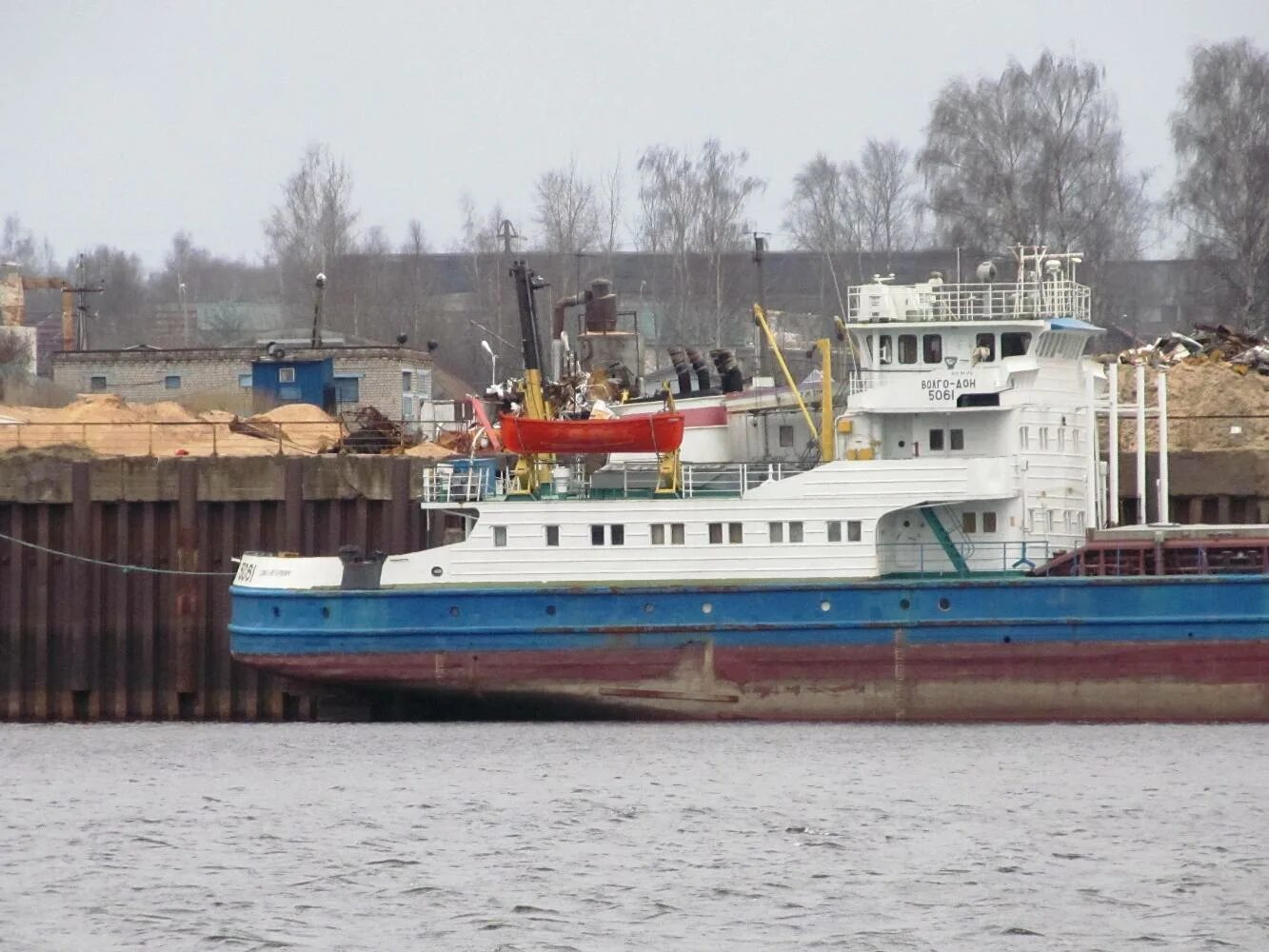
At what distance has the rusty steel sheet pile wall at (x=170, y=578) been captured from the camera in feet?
118

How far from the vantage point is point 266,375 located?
5050 cm

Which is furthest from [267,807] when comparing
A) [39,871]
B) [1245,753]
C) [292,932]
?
[1245,753]

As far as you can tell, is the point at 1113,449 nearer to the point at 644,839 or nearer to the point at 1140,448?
the point at 1140,448

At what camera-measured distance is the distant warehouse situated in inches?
1975

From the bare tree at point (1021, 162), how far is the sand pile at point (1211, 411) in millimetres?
21157

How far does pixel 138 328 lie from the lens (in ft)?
290

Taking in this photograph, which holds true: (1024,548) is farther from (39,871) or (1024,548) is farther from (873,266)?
(873,266)

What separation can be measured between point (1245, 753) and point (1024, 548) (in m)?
4.54

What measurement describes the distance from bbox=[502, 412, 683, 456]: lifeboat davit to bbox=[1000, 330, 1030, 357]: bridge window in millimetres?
4722

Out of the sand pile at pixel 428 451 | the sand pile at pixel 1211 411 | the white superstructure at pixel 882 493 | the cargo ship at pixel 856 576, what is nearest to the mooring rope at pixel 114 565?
the cargo ship at pixel 856 576

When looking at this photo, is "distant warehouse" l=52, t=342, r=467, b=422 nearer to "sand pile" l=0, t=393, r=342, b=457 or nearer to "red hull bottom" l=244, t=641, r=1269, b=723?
"sand pile" l=0, t=393, r=342, b=457

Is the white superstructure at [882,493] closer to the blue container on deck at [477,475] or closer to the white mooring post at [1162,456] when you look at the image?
the blue container on deck at [477,475]

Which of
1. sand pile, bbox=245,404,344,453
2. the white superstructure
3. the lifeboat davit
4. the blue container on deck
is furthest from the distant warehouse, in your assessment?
the lifeboat davit

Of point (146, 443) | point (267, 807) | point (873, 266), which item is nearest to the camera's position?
point (267, 807)
